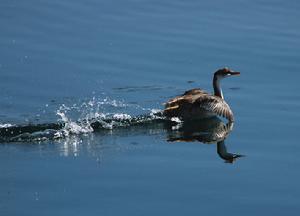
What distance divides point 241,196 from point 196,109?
387cm

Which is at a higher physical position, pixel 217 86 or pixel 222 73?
pixel 222 73

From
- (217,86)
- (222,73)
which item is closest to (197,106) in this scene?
(217,86)

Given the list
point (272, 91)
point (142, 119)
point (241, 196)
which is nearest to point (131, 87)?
point (142, 119)

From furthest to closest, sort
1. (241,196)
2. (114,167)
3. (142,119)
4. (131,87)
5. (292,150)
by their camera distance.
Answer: (131,87) → (142,119) → (292,150) → (114,167) → (241,196)

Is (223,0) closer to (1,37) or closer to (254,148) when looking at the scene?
(1,37)

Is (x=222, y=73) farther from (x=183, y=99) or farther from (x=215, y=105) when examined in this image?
(x=183, y=99)

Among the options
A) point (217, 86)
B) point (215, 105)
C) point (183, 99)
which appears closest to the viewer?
point (183, 99)

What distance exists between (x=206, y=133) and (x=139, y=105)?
136 centimetres

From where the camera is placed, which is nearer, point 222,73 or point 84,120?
point 84,120

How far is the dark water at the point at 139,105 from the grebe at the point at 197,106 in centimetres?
20

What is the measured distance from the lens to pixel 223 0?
21.7m

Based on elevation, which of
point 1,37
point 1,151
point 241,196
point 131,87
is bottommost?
point 241,196

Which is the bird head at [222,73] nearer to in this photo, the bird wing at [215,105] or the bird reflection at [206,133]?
the bird wing at [215,105]

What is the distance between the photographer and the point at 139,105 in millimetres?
16328
